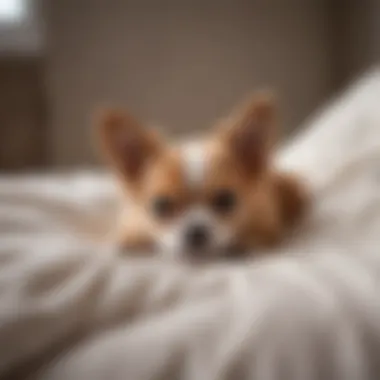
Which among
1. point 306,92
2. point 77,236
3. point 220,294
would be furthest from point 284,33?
point 220,294

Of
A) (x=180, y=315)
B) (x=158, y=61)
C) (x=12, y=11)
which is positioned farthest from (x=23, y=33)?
(x=180, y=315)

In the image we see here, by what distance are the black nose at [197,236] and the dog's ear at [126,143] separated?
14cm

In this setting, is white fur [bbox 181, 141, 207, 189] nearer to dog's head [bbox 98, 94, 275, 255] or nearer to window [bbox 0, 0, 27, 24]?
dog's head [bbox 98, 94, 275, 255]

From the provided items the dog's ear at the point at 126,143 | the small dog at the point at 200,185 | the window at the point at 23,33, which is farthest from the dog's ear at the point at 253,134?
the window at the point at 23,33

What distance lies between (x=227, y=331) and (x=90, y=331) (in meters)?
0.11

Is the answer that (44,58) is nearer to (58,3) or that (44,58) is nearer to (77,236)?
(58,3)

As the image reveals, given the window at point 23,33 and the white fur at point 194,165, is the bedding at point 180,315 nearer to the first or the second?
the white fur at point 194,165

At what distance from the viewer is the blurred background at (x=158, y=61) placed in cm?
181

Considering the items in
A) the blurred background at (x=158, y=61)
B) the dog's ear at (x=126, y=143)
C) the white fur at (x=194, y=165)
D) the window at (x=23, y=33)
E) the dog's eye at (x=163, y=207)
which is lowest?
the dog's eye at (x=163, y=207)

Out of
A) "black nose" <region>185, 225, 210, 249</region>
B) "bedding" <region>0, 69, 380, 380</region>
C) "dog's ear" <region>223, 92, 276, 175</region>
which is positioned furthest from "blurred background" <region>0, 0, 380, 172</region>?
"bedding" <region>0, 69, 380, 380</region>

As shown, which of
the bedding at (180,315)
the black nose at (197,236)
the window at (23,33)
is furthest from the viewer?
the window at (23,33)

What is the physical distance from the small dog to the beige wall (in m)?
0.96

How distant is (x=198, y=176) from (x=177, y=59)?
108cm

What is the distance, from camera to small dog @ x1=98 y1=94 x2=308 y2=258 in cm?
88
